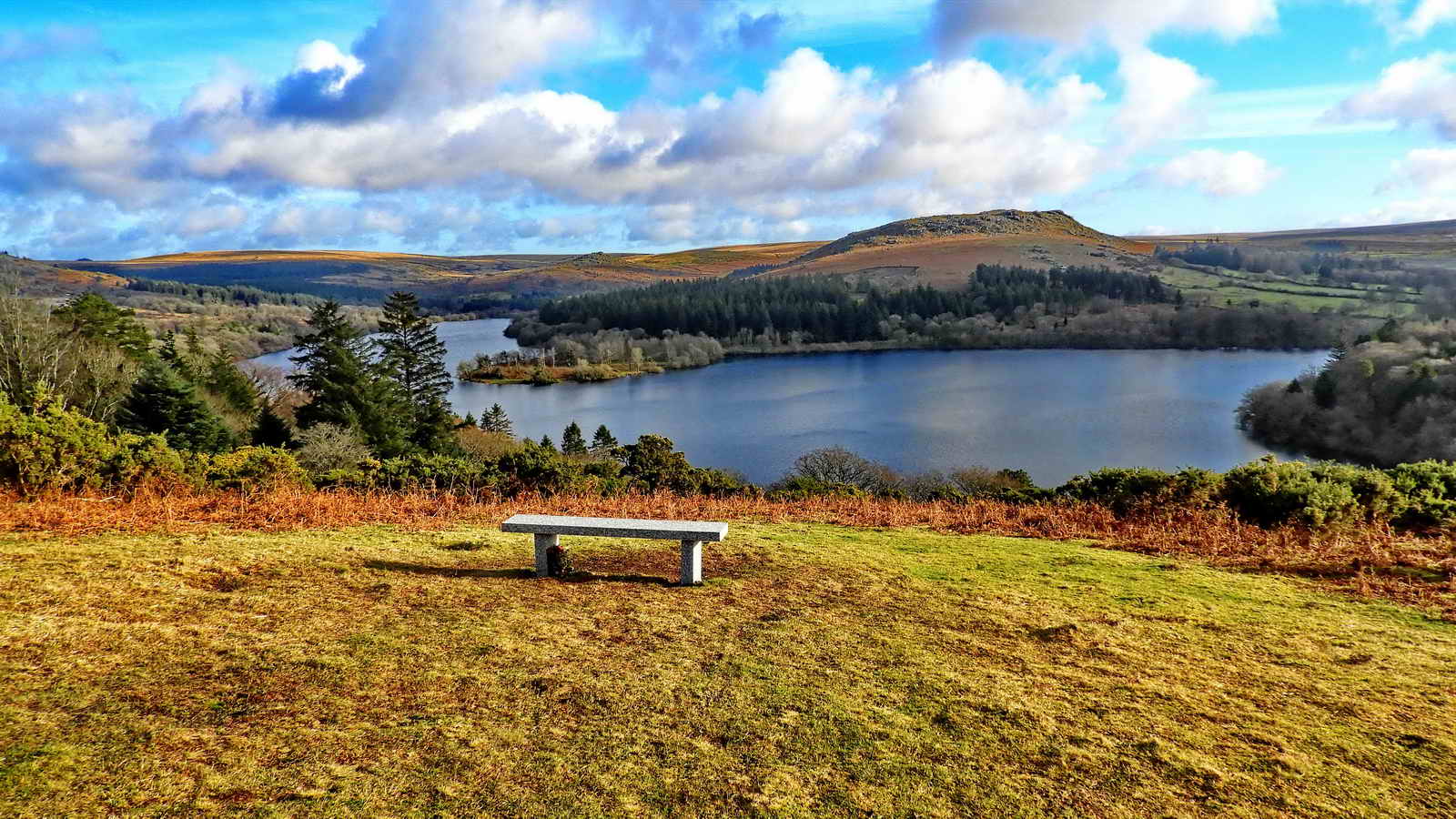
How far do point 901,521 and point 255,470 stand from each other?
28.0 ft

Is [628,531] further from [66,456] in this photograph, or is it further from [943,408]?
[943,408]

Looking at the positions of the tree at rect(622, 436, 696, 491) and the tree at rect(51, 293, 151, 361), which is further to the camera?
the tree at rect(51, 293, 151, 361)

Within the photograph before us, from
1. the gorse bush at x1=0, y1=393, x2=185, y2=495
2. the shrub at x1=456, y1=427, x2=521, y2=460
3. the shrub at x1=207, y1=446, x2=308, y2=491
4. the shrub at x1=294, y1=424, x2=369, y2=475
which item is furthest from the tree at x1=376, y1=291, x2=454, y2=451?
the gorse bush at x1=0, y1=393, x2=185, y2=495

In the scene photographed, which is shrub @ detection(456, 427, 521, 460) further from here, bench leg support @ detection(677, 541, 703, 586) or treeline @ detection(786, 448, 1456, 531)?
bench leg support @ detection(677, 541, 703, 586)

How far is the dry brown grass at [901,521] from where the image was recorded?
7512 millimetres

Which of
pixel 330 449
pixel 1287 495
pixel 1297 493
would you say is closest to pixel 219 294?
pixel 330 449

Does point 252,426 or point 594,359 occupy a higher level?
point 594,359

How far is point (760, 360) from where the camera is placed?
3834 inches

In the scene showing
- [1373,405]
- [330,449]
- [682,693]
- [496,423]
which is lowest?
[496,423]

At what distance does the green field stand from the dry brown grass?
73.3 m

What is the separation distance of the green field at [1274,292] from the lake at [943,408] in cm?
890

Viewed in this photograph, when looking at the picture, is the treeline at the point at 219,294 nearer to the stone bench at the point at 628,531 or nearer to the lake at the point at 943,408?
the lake at the point at 943,408

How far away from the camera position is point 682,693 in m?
4.59

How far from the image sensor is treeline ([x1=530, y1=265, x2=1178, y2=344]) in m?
113
